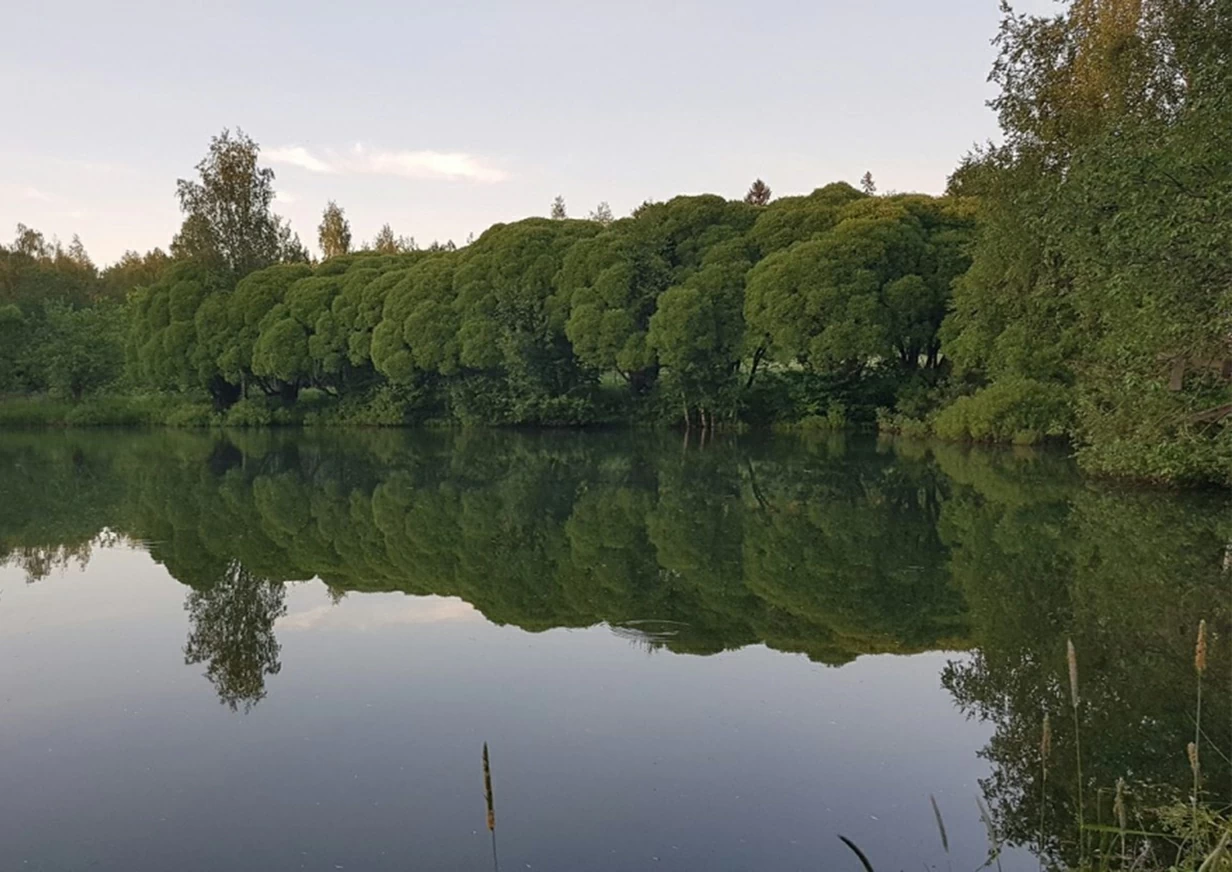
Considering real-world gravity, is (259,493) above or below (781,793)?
above

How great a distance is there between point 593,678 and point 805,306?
A: 28801mm

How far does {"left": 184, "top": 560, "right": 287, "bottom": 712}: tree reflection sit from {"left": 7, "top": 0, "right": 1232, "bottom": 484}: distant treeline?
442 inches

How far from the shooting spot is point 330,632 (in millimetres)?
9430

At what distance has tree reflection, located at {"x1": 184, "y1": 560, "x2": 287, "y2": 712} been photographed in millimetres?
7852

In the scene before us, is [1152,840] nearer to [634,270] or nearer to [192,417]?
[634,270]

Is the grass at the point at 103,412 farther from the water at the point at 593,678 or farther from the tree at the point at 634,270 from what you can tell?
the water at the point at 593,678

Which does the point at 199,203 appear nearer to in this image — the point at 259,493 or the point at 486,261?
the point at 486,261

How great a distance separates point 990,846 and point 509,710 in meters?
3.46

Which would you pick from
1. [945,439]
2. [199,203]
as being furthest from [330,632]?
[199,203]

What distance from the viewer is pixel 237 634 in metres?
9.30

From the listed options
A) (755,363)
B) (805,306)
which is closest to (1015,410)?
(805,306)

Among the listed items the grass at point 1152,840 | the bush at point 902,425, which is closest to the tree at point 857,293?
the bush at point 902,425

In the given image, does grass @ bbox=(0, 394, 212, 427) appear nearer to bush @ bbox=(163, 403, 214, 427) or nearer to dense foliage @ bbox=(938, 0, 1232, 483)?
bush @ bbox=(163, 403, 214, 427)

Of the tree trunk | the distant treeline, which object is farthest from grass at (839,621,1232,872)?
the tree trunk
